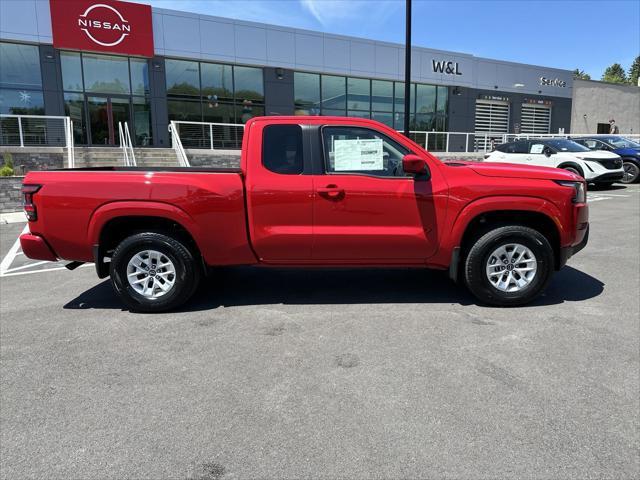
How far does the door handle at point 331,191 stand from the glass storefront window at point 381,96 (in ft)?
69.7

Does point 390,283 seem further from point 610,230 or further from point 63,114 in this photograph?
point 63,114

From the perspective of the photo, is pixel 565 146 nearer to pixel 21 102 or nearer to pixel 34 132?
pixel 34 132

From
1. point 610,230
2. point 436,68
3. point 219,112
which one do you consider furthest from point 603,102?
point 610,230

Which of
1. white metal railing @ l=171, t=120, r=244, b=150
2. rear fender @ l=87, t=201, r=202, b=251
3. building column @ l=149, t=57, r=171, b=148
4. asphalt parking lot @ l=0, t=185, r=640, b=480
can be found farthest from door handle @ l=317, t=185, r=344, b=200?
building column @ l=149, t=57, r=171, b=148

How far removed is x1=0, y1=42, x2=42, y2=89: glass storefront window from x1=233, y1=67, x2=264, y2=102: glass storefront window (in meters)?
7.93

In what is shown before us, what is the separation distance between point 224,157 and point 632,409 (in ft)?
54.0

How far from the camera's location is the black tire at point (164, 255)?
4488 millimetres

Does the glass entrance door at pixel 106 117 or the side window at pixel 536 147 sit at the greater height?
the glass entrance door at pixel 106 117

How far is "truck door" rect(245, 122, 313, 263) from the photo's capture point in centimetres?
444

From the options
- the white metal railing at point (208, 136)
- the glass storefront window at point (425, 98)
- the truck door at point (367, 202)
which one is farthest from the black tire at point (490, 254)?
the glass storefront window at point (425, 98)

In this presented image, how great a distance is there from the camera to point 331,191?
443 centimetres

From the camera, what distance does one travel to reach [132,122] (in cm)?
1931

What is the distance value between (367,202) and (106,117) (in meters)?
17.7

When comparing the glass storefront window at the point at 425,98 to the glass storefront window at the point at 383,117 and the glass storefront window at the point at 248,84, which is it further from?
the glass storefront window at the point at 248,84
